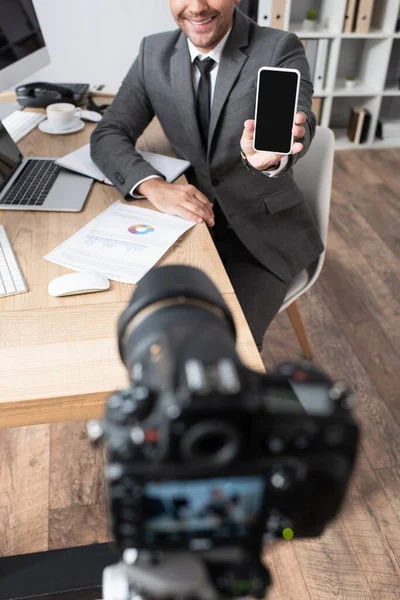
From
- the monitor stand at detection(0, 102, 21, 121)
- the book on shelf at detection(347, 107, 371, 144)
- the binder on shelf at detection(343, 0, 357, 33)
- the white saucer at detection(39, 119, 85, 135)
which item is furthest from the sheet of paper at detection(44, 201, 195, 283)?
the book on shelf at detection(347, 107, 371, 144)

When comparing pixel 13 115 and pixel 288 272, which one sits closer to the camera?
pixel 288 272

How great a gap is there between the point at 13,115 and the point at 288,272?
1.04m

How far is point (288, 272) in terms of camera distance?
149cm

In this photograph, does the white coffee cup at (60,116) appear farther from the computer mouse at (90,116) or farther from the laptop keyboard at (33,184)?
the laptop keyboard at (33,184)

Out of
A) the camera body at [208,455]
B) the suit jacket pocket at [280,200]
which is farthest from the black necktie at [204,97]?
the camera body at [208,455]

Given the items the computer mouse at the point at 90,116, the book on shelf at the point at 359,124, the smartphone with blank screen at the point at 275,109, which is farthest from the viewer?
the book on shelf at the point at 359,124

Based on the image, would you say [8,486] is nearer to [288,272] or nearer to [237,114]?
[288,272]

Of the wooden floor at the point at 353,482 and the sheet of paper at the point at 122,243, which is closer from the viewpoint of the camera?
the sheet of paper at the point at 122,243

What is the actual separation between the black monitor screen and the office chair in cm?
89

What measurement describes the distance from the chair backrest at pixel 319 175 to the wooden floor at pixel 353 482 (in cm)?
59

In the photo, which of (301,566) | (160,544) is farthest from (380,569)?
(160,544)

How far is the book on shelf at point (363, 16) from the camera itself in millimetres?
3113

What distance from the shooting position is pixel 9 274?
1044mm

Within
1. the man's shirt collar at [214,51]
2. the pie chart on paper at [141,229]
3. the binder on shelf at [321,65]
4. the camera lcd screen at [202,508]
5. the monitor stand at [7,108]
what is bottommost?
the binder on shelf at [321,65]
